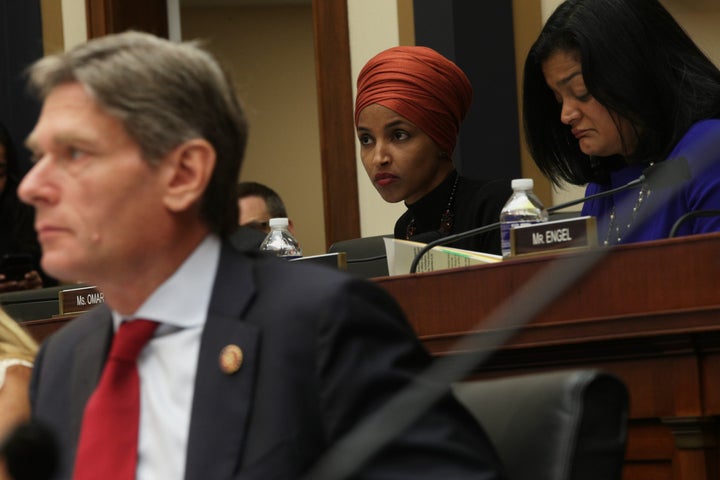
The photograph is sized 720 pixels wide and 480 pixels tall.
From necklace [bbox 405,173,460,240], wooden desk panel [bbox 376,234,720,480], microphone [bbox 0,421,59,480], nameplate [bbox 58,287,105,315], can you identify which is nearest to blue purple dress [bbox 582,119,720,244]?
wooden desk panel [bbox 376,234,720,480]

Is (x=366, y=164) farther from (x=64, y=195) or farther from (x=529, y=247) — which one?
(x=64, y=195)

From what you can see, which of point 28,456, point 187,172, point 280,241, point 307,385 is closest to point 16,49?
point 280,241

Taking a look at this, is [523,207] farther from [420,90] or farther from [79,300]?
[79,300]

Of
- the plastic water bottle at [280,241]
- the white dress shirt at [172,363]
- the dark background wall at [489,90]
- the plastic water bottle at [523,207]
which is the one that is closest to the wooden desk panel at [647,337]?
the plastic water bottle at [523,207]

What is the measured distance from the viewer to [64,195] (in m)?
1.60

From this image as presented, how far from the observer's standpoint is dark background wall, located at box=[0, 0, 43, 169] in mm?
6137

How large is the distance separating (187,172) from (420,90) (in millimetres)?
2183

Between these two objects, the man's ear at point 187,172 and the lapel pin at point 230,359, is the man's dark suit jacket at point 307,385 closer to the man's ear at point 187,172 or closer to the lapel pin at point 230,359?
the lapel pin at point 230,359

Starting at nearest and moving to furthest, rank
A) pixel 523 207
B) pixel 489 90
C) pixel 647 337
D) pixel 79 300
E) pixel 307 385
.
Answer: pixel 307 385 < pixel 647 337 < pixel 523 207 < pixel 79 300 < pixel 489 90

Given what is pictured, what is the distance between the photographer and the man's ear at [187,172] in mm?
1618

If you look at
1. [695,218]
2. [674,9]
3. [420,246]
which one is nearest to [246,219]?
[674,9]

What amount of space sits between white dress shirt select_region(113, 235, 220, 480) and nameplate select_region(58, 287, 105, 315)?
1.60 meters

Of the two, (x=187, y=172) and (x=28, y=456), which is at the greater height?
(x=187, y=172)

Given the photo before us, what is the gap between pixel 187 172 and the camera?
1638 mm
